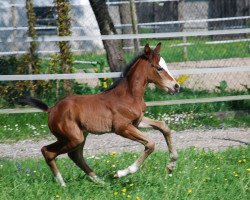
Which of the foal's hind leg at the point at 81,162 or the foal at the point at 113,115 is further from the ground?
the foal at the point at 113,115

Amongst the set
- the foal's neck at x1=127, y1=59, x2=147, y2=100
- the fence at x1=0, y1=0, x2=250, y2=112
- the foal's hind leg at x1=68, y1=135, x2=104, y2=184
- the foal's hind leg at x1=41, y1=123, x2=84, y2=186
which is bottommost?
the fence at x1=0, y1=0, x2=250, y2=112

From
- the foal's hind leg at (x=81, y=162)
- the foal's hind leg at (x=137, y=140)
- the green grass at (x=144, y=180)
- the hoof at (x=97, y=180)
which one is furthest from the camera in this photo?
the foal's hind leg at (x=81, y=162)

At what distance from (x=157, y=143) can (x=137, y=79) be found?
345 centimetres

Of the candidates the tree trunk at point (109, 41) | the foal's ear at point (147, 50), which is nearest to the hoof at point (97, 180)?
the foal's ear at point (147, 50)

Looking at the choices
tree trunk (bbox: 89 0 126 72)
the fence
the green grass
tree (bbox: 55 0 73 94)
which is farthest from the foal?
tree trunk (bbox: 89 0 126 72)

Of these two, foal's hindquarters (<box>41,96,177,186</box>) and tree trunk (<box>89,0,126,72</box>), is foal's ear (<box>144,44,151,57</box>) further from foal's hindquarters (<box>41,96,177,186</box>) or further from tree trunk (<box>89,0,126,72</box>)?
tree trunk (<box>89,0,126,72</box>)

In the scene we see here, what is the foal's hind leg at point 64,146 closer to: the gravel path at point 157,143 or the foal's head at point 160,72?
the foal's head at point 160,72

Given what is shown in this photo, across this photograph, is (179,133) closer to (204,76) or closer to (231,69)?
(231,69)

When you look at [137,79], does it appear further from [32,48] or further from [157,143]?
[32,48]

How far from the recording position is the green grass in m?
7.28

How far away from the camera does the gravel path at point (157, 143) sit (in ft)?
34.9

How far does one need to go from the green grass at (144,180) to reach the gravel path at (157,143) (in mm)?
1329

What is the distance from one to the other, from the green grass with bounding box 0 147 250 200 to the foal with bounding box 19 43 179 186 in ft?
0.63

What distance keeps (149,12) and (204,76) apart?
11.9 meters
